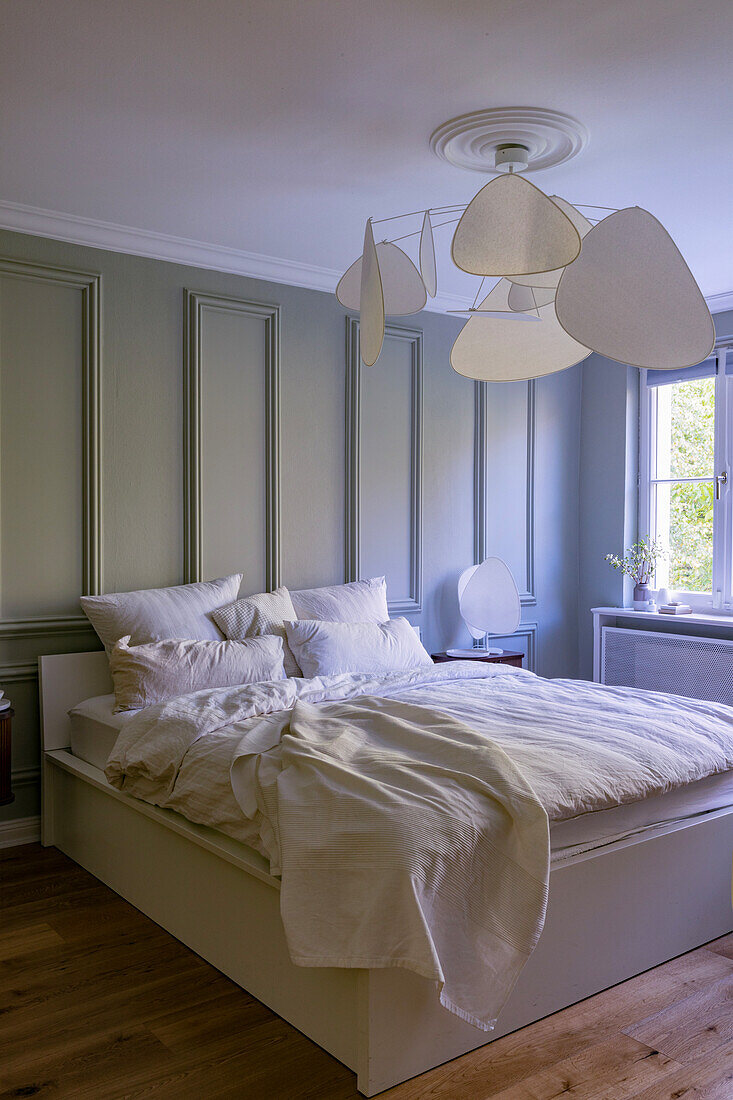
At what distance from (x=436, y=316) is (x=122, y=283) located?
183 cm

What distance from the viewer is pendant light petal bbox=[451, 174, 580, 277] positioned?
233 cm

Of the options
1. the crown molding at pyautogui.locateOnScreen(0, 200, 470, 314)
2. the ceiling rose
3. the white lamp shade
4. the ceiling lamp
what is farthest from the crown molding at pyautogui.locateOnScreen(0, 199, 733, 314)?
the white lamp shade

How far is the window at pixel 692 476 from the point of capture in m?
4.87

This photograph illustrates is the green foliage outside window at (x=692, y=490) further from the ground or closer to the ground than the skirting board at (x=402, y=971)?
further from the ground

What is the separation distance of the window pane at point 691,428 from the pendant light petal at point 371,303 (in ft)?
9.99

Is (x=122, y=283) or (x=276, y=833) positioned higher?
(x=122, y=283)

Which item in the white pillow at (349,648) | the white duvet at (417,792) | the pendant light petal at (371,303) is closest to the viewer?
the white duvet at (417,792)

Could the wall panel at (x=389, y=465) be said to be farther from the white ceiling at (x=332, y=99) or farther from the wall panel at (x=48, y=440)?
the wall panel at (x=48, y=440)

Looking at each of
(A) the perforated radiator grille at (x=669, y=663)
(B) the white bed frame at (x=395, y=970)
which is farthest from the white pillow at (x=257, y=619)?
(A) the perforated radiator grille at (x=669, y=663)

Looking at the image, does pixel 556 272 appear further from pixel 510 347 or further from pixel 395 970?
pixel 395 970

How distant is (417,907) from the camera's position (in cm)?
188

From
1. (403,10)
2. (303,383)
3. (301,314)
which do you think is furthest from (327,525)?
(403,10)

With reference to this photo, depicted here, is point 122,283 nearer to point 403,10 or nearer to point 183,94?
point 183,94

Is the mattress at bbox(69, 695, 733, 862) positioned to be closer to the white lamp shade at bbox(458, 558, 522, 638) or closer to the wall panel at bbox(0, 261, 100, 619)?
the wall panel at bbox(0, 261, 100, 619)
